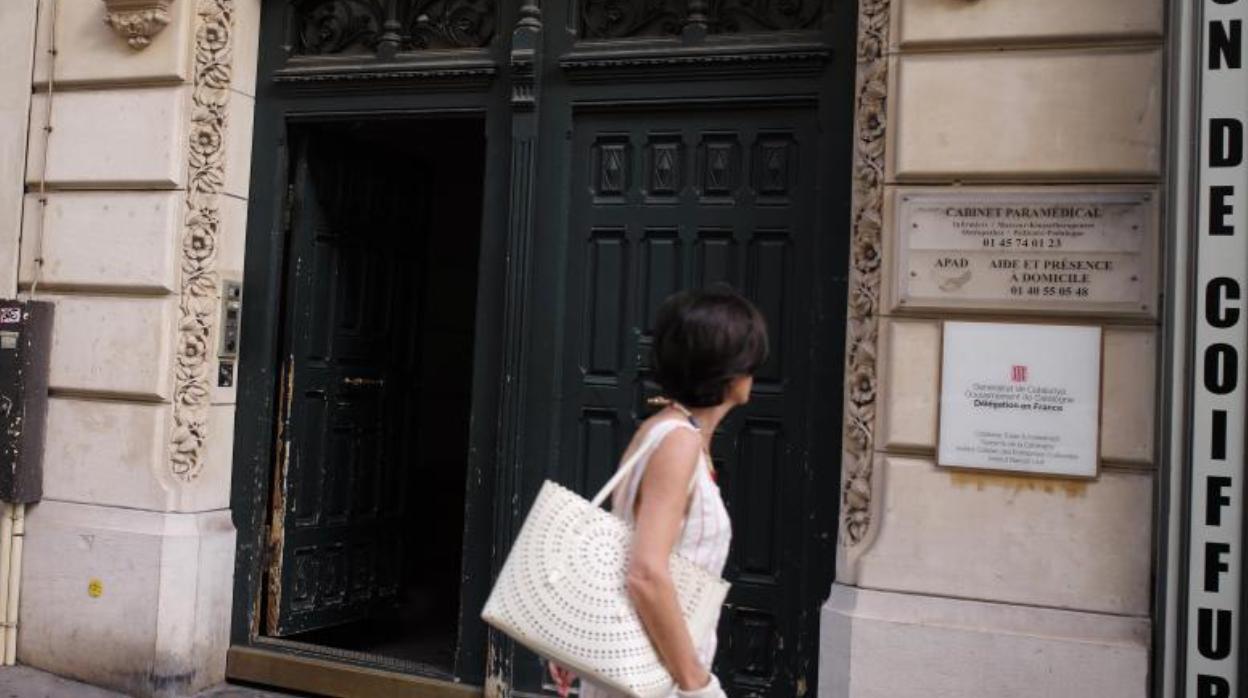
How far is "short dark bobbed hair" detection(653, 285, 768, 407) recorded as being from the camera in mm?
2535

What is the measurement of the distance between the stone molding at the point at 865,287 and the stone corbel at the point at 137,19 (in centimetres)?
361

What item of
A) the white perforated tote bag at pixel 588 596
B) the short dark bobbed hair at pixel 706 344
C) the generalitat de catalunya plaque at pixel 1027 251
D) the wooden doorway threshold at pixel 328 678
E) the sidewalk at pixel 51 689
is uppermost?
the generalitat de catalunya plaque at pixel 1027 251

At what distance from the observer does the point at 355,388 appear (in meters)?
6.98

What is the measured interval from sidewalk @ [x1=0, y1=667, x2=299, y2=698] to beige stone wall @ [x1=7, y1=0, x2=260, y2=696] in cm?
7

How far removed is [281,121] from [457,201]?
3.49m

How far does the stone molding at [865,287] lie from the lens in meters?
4.96

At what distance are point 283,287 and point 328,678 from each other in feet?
6.88

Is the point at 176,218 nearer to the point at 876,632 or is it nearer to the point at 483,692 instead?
the point at 483,692

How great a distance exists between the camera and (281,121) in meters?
6.45

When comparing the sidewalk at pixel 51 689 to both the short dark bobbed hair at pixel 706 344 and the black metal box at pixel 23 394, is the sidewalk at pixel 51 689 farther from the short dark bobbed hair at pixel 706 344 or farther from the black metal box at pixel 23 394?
the short dark bobbed hair at pixel 706 344

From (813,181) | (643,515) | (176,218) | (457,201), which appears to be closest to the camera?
(643,515)

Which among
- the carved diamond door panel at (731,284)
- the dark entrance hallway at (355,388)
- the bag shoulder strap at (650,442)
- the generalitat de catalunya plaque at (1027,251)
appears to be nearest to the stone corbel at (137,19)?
the dark entrance hallway at (355,388)

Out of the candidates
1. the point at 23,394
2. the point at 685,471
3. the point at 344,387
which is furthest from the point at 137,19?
the point at 685,471

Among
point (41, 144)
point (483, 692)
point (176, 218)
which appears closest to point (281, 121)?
point (176, 218)
